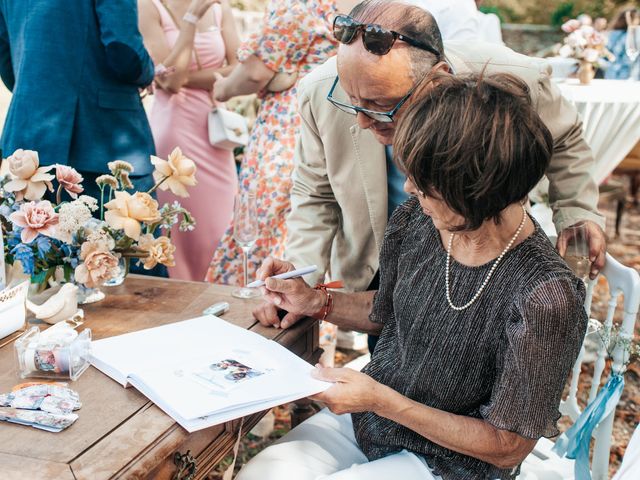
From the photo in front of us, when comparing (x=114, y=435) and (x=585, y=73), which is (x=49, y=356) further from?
(x=585, y=73)

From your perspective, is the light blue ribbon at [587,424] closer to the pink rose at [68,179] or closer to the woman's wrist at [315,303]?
the woman's wrist at [315,303]

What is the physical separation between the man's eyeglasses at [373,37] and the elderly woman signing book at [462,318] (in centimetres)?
11

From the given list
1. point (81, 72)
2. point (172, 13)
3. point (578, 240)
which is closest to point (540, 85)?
point (578, 240)

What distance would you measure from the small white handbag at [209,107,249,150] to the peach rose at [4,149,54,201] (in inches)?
60.3

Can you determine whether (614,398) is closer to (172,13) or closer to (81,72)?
(81,72)

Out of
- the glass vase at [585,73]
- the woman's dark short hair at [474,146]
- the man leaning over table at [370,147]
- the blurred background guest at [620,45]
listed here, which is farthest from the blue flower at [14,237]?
the blurred background guest at [620,45]

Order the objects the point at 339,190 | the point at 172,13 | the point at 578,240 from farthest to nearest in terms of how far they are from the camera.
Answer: the point at 172,13 < the point at 339,190 < the point at 578,240

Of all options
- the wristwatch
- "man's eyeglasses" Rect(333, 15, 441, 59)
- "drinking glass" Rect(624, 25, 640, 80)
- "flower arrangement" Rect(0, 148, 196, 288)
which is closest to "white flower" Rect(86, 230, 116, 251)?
"flower arrangement" Rect(0, 148, 196, 288)

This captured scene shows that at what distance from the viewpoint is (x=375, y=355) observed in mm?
1577

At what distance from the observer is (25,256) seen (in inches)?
61.4

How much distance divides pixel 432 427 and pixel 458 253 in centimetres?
36

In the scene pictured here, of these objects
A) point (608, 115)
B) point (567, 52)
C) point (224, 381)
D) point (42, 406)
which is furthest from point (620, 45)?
point (42, 406)

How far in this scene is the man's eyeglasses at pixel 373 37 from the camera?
140 cm

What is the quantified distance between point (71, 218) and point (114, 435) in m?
0.66
